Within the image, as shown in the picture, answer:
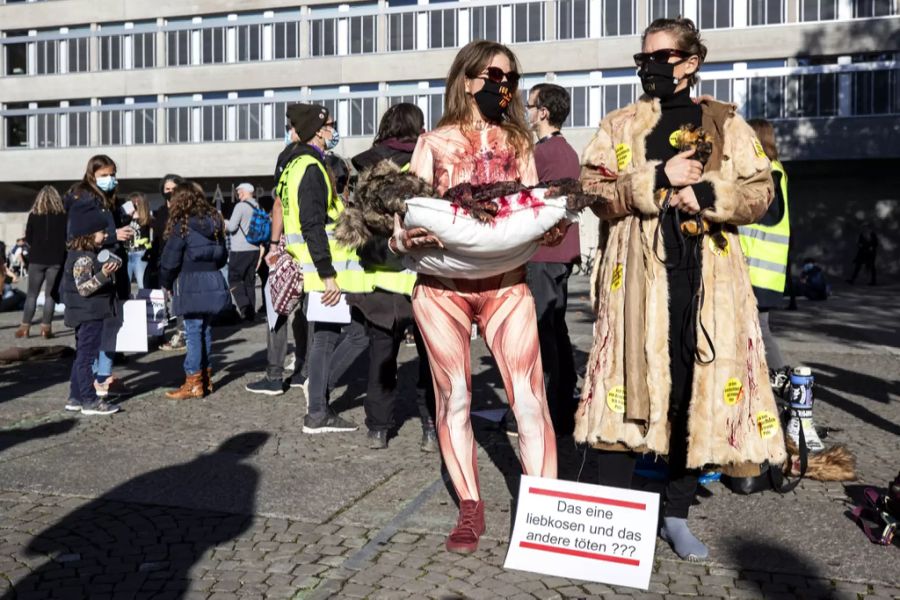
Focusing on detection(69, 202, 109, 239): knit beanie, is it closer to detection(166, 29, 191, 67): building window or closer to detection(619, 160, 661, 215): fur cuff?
detection(619, 160, 661, 215): fur cuff

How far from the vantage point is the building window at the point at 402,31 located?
44.4m

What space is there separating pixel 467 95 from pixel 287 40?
4415cm

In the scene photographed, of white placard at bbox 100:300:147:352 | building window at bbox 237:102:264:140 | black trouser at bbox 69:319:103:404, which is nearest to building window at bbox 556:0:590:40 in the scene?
building window at bbox 237:102:264:140

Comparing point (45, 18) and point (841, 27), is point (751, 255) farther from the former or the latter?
point (45, 18)

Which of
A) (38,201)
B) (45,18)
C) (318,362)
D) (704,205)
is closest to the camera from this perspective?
(704,205)

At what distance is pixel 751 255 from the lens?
5691 mm

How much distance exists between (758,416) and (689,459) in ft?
1.01

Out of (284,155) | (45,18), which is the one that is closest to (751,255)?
(284,155)

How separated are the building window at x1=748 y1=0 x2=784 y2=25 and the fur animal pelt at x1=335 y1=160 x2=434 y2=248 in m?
39.2

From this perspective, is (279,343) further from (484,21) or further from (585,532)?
(484,21)

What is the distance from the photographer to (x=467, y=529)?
404 cm

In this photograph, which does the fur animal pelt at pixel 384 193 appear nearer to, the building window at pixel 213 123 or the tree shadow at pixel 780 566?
the tree shadow at pixel 780 566

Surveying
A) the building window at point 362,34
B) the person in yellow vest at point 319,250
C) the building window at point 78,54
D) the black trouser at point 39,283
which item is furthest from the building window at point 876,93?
the person in yellow vest at point 319,250

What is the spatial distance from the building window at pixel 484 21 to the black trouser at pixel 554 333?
1520 inches
